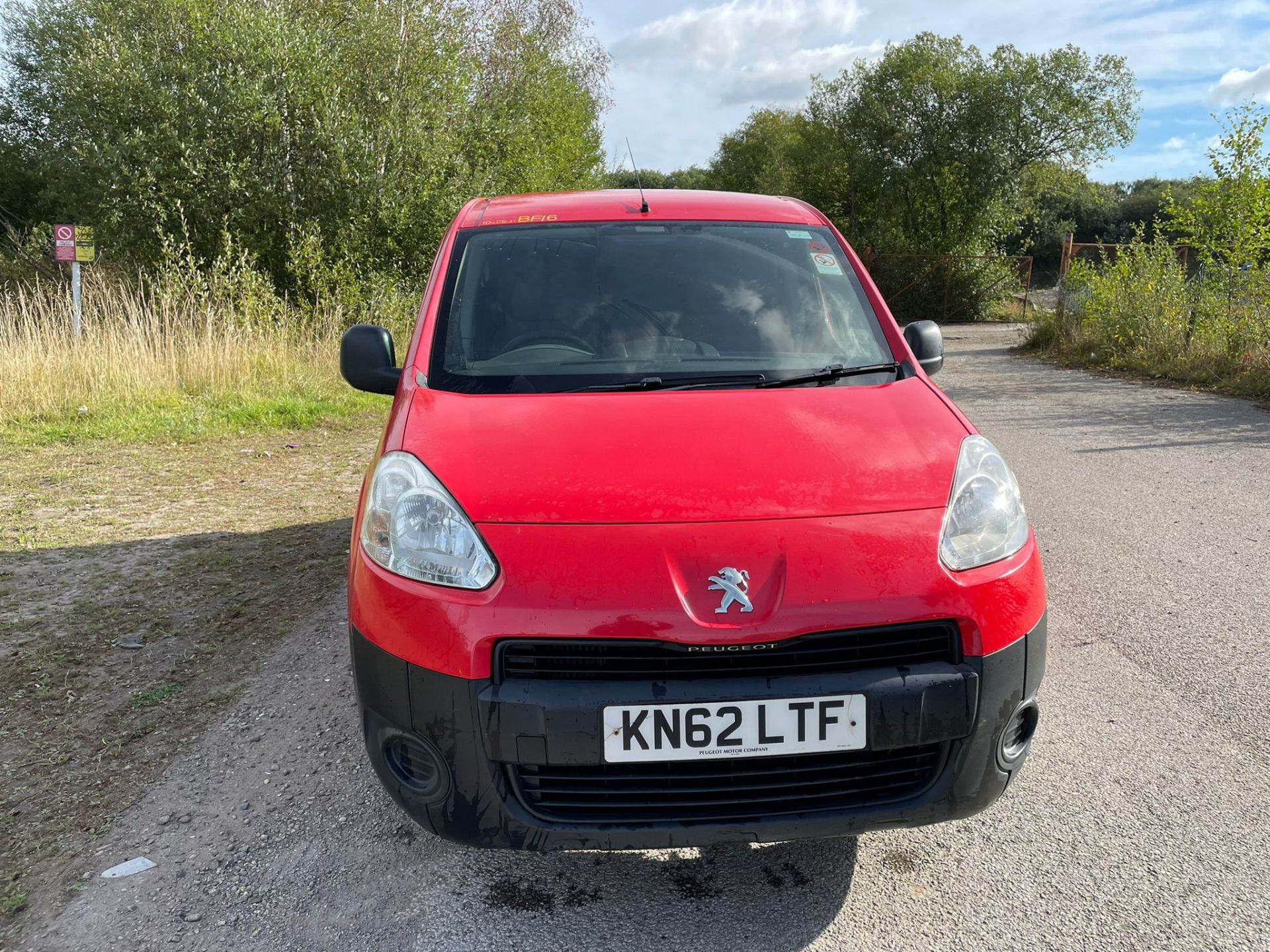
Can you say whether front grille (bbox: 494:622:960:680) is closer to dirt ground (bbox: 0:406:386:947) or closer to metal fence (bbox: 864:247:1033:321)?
dirt ground (bbox: 0:406:386:947)

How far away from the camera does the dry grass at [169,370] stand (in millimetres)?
8141

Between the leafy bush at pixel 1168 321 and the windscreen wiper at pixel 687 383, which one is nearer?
the windscreen wiper at pixel 687 383

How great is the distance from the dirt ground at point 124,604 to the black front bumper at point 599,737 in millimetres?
1049

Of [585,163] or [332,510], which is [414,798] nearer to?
[332,510]

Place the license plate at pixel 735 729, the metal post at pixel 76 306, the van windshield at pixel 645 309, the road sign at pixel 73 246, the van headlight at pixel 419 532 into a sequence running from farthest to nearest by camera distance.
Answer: the road sign at pixel 73 246 → the metal post at pixel 76 306 → the van windshield at pixel 645 309 → the van headlight at pixel 419 532 → the license plate at pixel 735 729

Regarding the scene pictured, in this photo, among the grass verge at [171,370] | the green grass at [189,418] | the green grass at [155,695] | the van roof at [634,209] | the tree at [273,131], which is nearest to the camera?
the green grass at [155,695]

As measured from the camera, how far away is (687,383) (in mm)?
2691

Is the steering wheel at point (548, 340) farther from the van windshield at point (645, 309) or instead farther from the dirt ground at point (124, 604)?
the dirt ground at point (124, 604)

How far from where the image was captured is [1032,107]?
2611cm

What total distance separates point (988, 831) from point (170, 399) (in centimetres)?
846

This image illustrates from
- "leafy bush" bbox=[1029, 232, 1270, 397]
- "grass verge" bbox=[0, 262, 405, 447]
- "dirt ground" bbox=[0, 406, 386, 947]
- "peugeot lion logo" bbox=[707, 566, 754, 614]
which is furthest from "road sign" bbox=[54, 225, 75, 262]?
"leafy bush" bbox=[1029, 232, 1270, 397]

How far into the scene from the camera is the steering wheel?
9.46 ft

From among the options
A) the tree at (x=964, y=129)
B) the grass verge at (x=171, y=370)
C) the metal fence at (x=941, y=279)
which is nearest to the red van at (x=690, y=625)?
the grass verge at (x=171, y=370)

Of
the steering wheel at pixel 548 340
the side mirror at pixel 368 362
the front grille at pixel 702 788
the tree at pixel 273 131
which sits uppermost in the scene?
the tree at pixel 273 131
